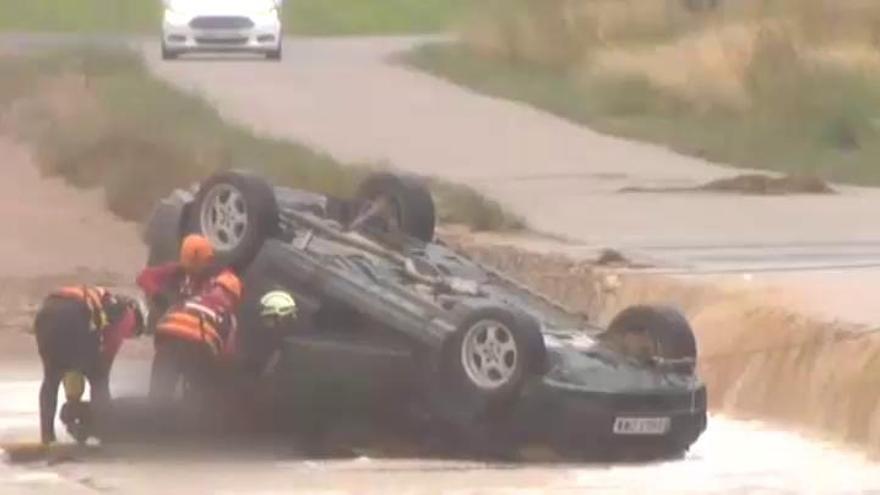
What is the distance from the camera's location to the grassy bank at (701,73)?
113 feet

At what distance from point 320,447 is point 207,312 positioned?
1163mm

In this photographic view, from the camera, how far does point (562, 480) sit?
49.9ft

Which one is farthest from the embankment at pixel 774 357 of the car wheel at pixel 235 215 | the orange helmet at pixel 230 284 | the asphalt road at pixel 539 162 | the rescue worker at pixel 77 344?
the rescue worker at pixel 77 344

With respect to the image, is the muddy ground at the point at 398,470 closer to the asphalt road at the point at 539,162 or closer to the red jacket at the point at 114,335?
the red jacket at the point at 114,335

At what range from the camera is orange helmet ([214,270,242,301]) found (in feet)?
53.2

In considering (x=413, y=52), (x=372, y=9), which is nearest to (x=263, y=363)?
(x=413, y=52)

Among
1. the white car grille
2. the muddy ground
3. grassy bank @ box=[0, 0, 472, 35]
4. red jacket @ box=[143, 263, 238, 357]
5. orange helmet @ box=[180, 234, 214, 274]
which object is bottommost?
the muddy ground

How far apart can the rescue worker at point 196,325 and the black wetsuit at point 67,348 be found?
35 centimetres

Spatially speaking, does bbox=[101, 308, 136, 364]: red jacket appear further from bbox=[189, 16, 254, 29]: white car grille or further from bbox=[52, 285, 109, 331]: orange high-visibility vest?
bbox=[189, 16, 254, 29]: white car grille

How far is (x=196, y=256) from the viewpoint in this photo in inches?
642

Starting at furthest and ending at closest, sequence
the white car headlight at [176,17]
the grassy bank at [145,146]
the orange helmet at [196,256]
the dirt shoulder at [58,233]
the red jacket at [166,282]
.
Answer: the white car headlight at [176,17] → the grassy bank at [145,146] → the dirt shoulder at [58,233] → the red jacket at [166,282] → the orange helmet at [196,256]

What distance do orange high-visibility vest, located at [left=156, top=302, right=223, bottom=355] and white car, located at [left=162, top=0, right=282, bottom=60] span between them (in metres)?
34.0

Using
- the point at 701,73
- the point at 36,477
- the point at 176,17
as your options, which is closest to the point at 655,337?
the point at 36,477

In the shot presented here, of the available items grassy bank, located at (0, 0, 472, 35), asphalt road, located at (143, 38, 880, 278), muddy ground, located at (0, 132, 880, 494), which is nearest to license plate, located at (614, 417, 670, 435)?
muddy ground, located at (0, 132, 880, 494)
